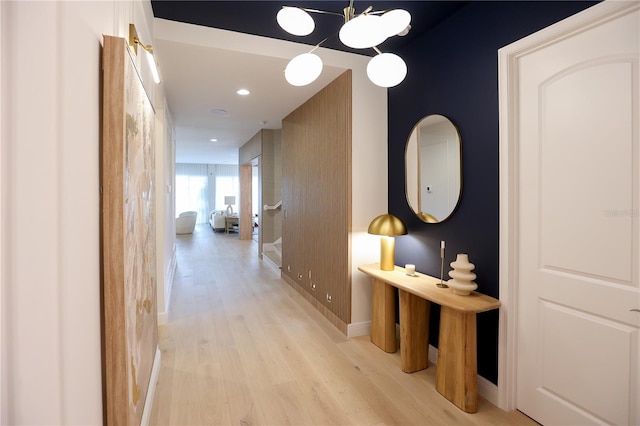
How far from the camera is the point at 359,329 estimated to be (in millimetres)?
3123

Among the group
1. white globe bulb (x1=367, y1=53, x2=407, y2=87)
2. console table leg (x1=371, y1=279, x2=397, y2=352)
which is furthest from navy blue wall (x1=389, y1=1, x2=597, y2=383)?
white globe bulb (x1=367, y1=53, x2=407, y2=87)

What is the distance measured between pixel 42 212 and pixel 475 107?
236 centimetres

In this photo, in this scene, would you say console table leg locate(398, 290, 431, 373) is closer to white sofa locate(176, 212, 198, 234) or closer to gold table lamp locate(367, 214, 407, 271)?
gold table lamp locate(367, 214, 407, 271)

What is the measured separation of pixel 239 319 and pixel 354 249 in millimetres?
1481

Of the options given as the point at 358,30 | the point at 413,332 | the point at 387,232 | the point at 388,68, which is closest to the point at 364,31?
the point at 358,30

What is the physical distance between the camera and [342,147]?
318cm

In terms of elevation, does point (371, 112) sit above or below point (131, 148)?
above

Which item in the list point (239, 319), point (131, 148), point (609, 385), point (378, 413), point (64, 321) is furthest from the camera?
point (239, 319)

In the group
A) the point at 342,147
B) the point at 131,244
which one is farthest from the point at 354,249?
the point at 131,244

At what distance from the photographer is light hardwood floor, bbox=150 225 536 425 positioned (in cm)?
199

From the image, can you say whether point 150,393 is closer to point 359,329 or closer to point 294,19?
point 359,329

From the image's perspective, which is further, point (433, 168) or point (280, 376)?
point (433, 168)

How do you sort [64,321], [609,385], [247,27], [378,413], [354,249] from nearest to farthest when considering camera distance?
[64,321] < [609,385] < [378,413] < [247,27] < [354,249]

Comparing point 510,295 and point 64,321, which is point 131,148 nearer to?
point 64,321
